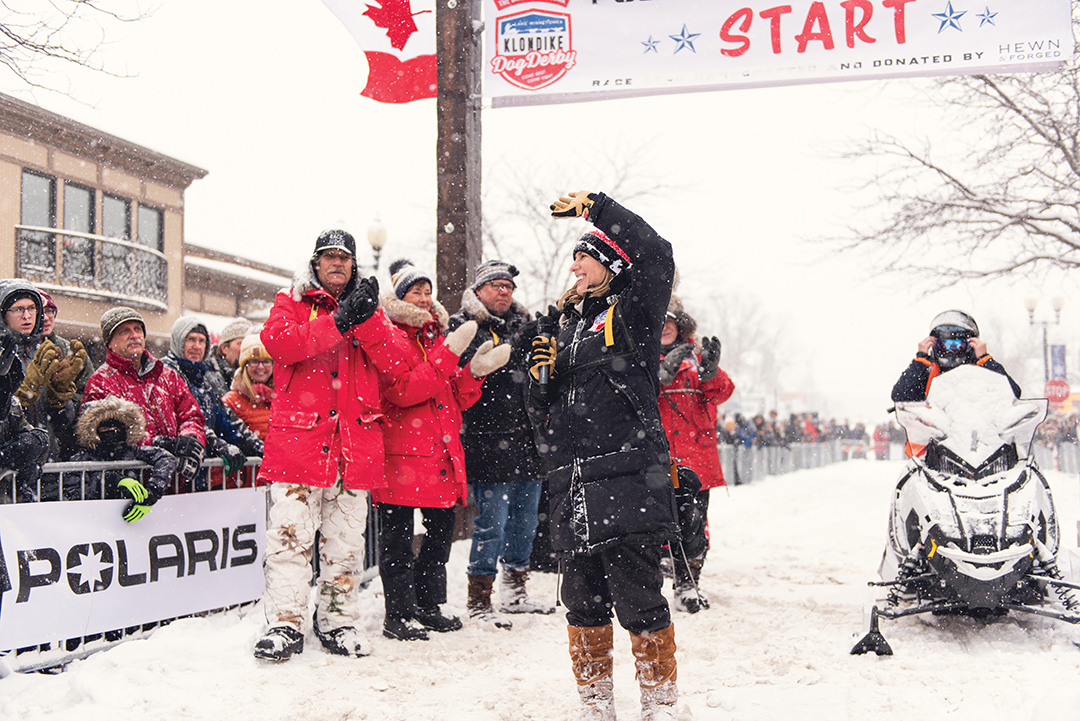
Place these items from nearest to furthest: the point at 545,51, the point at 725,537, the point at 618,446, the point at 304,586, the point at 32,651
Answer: the point at 618,446
the point at 32,651
the point at 304,586
the point at 545,51
the point at 725,537

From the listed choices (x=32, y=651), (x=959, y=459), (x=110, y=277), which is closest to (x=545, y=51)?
(x=959, y=459)

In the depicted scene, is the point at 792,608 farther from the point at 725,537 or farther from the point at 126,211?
the point at 126,211

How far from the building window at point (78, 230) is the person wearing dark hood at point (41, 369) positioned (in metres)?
19.3

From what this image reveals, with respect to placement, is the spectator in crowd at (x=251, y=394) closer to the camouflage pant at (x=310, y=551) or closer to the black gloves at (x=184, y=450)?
the black gloves at (x=184, y=450)

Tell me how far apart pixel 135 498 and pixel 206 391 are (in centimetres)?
146

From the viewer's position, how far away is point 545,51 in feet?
23.8

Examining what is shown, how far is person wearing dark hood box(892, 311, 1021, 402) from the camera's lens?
5.05m

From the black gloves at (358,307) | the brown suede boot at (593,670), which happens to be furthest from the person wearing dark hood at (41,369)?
the brown suede boot at (593,670)

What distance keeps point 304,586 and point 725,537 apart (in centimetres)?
696

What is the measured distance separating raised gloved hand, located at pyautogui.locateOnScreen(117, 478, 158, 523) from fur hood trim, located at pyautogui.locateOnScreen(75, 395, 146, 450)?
294mm


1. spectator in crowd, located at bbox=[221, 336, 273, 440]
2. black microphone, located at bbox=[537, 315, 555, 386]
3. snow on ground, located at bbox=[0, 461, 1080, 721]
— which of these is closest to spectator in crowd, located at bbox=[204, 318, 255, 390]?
spectator in crowd, located at bbox=[221, 336, 273, 440]

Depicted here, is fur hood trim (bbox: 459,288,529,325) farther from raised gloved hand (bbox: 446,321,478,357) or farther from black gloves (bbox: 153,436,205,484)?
black gloves (bbox: 153,436,205,484)

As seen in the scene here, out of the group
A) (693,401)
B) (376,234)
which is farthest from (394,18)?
(376,234)

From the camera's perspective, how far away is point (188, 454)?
483cm
